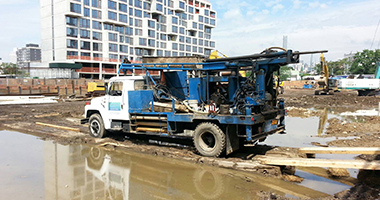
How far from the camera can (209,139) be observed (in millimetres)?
8336

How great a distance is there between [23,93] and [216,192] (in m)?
39.1

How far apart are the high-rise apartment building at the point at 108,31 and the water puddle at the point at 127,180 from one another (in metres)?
44.1

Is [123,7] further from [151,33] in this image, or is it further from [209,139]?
[209,139]

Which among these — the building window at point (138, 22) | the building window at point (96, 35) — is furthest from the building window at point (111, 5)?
the building window at point (138, 22)

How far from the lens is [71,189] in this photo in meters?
6.12

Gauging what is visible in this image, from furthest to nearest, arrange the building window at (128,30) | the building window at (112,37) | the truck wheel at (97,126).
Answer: the building window at (128,30) < the building window at (112,37) < the truck wheel at (97,126)

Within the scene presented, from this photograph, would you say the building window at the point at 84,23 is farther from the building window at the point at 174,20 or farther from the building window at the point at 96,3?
the building window at the point at 174,20

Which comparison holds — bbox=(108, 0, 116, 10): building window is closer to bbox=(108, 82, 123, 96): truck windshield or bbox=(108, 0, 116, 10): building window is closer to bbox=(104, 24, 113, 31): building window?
bbox=(104, 24, 113, 31): building window

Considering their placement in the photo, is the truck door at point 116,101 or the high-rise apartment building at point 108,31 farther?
the high-rise apartment building at point 108,31

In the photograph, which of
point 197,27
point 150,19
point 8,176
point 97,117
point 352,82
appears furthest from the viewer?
point 197,27

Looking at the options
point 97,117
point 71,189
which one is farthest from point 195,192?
point 97,117

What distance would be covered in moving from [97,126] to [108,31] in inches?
2324

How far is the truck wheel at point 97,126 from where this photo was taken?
1094 centimetres

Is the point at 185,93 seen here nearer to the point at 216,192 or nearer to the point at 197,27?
the point at 216,192
